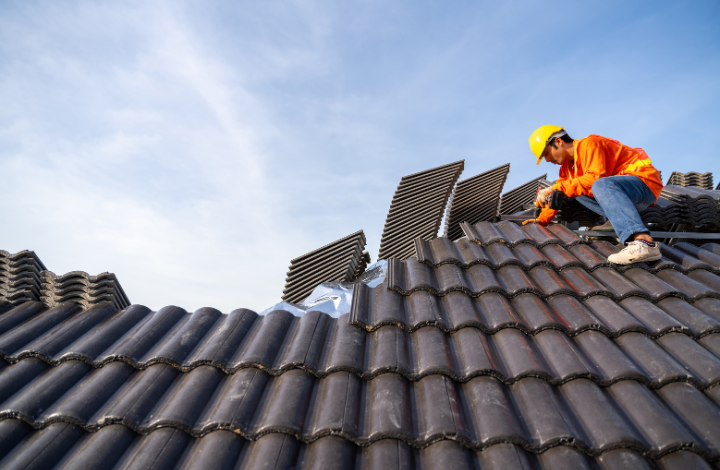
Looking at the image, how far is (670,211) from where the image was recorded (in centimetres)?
493

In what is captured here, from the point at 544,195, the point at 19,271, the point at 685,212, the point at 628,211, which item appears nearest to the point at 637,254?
the point at 628,211

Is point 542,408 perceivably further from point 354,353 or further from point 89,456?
point 89,456

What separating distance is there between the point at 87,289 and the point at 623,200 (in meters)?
4.92

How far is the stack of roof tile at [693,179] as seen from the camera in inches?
398

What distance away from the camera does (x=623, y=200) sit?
151 inches

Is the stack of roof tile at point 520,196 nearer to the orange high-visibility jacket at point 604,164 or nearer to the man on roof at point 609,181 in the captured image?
the man on roof at point 609,181

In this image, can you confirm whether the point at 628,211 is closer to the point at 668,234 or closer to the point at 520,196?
the point at 668,234

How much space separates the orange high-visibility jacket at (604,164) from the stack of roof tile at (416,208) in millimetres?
2236

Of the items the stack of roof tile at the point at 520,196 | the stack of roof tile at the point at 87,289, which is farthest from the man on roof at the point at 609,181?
the stack of roof tile at the point at 87,289

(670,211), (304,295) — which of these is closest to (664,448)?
(670,211)

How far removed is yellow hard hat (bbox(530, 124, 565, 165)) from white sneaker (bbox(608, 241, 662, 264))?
52.4 inches

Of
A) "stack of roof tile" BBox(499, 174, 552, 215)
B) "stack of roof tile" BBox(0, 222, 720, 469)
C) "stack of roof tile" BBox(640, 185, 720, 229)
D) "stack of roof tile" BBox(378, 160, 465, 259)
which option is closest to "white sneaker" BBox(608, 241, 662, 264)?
"stack of roof tile" BBox(0, 222, 720, 469)

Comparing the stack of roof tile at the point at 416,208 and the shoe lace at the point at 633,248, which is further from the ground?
A: the stack of roof tile at the point at 416,208

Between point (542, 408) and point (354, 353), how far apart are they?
1.04m
